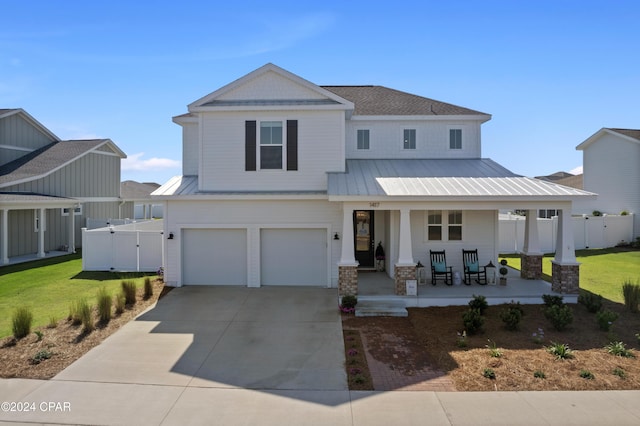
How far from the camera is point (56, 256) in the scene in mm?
20312

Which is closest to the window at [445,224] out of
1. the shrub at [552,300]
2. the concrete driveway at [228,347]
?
the shrub at [552,300]

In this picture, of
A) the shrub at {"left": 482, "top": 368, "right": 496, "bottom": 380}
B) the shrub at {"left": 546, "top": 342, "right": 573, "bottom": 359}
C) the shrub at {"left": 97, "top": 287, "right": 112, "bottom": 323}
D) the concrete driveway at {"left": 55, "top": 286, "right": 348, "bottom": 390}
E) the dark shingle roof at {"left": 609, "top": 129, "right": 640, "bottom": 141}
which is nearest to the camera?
the shrub at {"left": 482, "top": 368, "right": 496, "bottom": 380}

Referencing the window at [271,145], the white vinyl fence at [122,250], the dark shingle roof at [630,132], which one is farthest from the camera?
the dark shingle roof at [630,132]

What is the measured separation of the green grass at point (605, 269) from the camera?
13.1 meters

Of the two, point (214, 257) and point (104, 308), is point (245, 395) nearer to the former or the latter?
point (104, 308)

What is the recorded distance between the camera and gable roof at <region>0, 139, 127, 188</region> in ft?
70.2

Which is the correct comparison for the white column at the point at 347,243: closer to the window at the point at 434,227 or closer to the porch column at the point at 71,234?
the window at the point at 434,227

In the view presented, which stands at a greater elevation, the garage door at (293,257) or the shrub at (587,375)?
the garage door at (293,257)

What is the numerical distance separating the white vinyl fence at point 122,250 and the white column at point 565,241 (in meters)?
13.9

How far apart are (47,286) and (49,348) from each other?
6964mm

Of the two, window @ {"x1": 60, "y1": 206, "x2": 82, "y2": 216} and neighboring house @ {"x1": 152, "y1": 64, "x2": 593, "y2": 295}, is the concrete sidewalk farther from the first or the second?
window @ {"x1": 60, "y1": 206, "x2": 82, "y2": 216}

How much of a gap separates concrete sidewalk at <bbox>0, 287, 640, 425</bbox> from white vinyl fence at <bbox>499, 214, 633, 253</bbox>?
14818 mm

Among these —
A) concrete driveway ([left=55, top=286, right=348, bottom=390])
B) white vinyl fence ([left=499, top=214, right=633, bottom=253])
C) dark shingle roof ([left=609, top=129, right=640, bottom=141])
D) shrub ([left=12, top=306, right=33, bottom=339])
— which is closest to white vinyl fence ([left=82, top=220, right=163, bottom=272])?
concrete driveway ([left=55, top=286, right=348, bottom=390])

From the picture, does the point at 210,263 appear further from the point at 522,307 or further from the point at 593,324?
the point at 593,324
